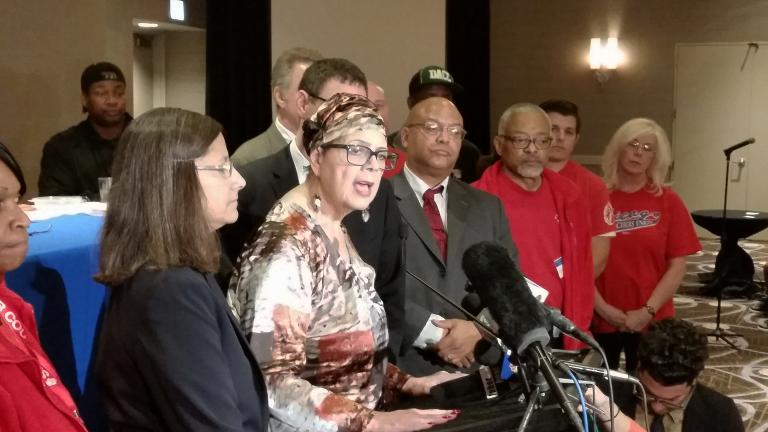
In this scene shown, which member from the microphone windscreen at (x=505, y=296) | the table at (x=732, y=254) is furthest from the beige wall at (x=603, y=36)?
the microphone windscreen at (x=505, y=296)

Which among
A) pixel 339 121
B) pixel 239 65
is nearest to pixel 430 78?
pixel 339 121

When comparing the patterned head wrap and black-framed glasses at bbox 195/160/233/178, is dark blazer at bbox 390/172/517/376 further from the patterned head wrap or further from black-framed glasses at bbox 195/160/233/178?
black-framed glasses at bbox 195/160/233/178

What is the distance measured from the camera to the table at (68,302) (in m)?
1.71

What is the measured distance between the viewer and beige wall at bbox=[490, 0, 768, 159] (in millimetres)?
9891

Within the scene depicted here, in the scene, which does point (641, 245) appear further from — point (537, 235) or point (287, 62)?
point (287, 62)

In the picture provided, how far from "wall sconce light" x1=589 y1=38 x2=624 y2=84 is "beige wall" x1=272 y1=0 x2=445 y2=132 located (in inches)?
223

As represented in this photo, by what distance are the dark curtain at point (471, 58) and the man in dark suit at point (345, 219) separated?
635cm

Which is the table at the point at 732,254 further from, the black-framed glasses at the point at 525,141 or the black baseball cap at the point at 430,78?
the black-framed glasses at the point at 525,141

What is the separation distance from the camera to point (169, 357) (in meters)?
1.29

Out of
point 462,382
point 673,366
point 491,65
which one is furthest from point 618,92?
point 462,382

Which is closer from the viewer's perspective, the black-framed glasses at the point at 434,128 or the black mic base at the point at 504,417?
the black mic base at the point at 504,417

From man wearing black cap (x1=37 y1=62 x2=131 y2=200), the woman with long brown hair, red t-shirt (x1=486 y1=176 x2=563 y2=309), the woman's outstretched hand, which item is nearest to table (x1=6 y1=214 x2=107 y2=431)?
the woman with long brown hair

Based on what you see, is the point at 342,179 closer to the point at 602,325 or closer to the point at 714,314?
the point at 602,325

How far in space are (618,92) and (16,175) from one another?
9.43 meters
